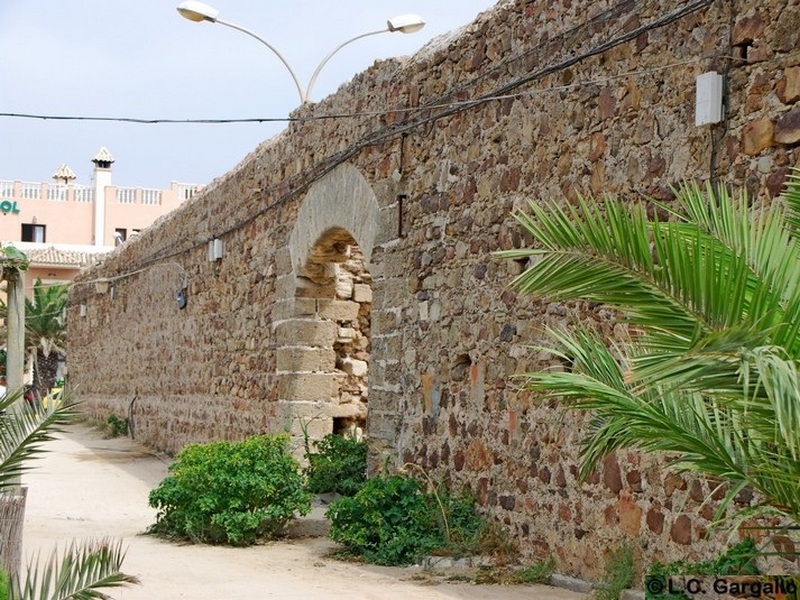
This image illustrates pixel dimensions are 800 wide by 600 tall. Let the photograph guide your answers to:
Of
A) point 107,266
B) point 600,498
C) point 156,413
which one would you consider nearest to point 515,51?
point 600,498

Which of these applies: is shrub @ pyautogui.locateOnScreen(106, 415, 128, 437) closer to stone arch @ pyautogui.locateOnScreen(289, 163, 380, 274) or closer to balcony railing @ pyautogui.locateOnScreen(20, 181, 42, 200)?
stone arch @ pyautogui.locateOnScreen(289, 163, 380, 274)

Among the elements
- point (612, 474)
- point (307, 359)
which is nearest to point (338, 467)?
point (307, 359)

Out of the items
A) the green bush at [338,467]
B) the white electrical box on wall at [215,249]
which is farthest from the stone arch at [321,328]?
the white electrical box on wall at [215,249]

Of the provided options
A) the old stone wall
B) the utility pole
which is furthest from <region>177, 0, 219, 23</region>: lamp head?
the utility pole

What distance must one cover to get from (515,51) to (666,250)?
12.8 feet

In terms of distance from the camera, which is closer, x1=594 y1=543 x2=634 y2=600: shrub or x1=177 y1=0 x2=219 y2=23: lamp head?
x1=594 y1=543 x2=634 y2=600: shrub

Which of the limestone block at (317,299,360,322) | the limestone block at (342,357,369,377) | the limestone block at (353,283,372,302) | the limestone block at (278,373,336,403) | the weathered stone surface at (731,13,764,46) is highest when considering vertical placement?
the weathered stone surface at (731,13,764,46)

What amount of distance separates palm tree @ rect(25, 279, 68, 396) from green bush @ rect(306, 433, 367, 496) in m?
23.5

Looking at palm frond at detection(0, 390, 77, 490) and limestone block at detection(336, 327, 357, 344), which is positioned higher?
limestone block at detection(336, 327, 357, 344)

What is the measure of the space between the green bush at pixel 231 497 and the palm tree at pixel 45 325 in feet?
79.3

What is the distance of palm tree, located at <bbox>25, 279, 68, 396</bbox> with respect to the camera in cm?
3183

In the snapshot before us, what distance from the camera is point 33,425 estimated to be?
4.28 meters

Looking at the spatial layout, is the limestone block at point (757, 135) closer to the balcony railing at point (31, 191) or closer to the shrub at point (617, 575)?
the shrub at point (617, 575)

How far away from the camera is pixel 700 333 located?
3045 mm
